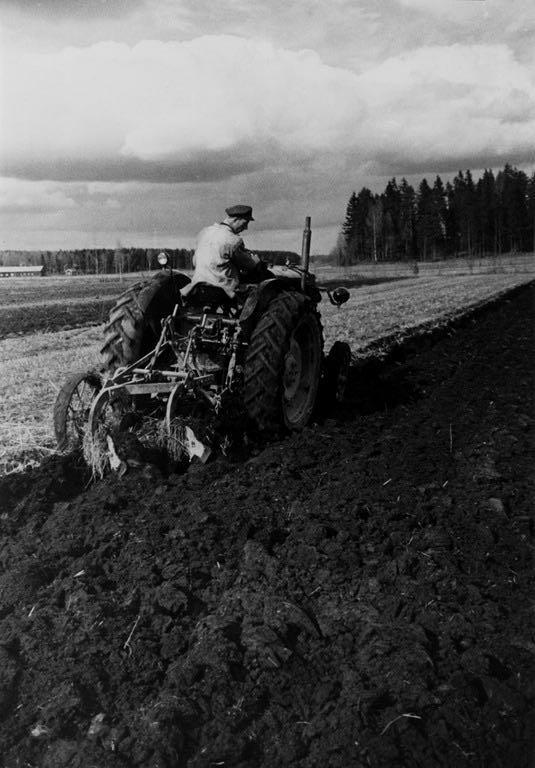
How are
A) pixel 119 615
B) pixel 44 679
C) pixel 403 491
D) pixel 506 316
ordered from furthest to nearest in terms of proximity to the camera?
pixel 506 316 < pixel 403 491 < pixel 119 615 < pixel 44 679

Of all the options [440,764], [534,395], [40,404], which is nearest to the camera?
[440,764]

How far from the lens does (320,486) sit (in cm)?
457

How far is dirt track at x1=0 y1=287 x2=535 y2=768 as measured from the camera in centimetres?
233

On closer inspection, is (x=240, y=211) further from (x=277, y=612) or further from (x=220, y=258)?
(x=277, y=612)

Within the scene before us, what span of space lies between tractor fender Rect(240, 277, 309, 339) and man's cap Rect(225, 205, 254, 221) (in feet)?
1.75

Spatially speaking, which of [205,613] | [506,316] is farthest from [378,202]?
[205,613]

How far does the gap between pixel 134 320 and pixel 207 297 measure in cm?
65

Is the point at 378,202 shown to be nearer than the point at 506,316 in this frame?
No

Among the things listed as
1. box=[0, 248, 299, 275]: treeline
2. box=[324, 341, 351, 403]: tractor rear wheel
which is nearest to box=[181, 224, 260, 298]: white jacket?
box=[324, 341, 351, 403]: tractor rear wheel

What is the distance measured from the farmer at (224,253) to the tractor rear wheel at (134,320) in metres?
0.22

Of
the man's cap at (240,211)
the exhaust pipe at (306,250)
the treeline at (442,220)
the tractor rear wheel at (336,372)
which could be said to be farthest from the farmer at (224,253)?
the treeline at (442,220)

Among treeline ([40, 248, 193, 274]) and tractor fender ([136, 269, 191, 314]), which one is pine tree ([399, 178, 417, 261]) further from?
tractor fender ([136, 269, 191, 314])

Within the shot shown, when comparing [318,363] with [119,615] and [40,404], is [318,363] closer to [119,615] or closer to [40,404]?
[40,404]

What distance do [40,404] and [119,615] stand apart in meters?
3.85
